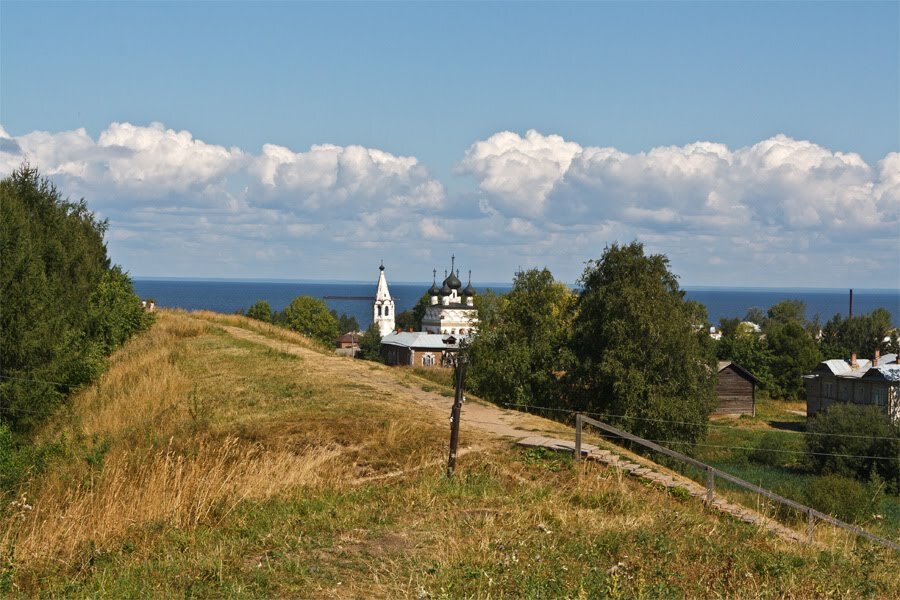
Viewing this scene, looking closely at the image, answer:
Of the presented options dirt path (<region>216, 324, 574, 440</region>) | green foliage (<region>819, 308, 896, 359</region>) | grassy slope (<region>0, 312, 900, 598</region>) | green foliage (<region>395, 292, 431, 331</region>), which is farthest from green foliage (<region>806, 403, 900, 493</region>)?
green foliage (<region>395, 292, 431, 331</region>)

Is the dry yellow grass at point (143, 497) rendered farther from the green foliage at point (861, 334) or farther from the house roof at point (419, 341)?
the house roof at point (419, 341)

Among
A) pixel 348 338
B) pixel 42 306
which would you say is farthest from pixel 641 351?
pixel 348 338

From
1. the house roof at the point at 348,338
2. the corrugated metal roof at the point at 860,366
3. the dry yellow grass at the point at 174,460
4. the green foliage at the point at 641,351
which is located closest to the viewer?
the dry yellow grass at the point at 174,460

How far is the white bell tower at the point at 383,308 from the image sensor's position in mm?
134250

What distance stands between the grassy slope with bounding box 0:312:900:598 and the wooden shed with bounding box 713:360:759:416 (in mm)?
56282

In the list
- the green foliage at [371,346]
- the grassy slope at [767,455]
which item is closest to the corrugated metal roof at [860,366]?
the grassy slope at [767,455]

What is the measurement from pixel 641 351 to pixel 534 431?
21.0 meters

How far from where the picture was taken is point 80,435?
18.0 meters

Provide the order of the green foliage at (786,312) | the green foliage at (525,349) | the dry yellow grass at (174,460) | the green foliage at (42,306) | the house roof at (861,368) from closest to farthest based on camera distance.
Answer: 1. the dry yellow grass at (174,460)
2. the green foliage at (42,306)
3. the green foliage at (525,349)
4. the house roof at (861,368)
5. the green foliage at (786,312)

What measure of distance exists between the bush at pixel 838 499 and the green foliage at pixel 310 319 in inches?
3053

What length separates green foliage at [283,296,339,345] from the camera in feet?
332

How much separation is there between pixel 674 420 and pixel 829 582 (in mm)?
28064

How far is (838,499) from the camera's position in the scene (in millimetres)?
25188

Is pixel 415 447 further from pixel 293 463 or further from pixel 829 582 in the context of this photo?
pixel 829 582
